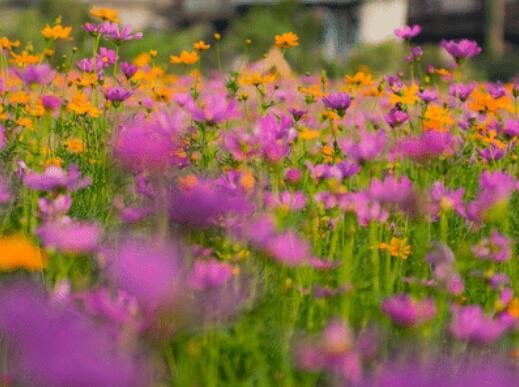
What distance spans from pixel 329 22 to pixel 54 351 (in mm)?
23726

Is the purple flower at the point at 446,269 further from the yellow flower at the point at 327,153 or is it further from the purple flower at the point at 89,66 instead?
the purple flower at the point at 89,66

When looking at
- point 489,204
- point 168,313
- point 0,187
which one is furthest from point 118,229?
point 168,313

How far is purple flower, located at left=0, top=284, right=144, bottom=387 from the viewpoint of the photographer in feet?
1.39

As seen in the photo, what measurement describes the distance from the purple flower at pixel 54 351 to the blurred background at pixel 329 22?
13406 mm

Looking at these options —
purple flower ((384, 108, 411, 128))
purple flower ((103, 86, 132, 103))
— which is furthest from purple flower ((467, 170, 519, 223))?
purple flower ((103, 86, 132, 103))

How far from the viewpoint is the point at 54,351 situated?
0.42 m

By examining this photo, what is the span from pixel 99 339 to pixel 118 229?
3.75 ft

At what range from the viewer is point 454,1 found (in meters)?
22.3

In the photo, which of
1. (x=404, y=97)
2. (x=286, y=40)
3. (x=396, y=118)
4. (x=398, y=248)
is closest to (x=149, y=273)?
(x=398, y=248)

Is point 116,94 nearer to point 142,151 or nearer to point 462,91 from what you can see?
point 462,91

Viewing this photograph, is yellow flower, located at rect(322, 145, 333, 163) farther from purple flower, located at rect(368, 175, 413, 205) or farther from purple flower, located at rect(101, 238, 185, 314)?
purple flower, located at rect(101, 238, 185, 314)

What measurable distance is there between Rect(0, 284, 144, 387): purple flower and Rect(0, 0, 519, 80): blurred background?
13406 mm

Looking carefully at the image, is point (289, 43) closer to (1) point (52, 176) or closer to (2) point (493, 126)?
(2) point (493, 126)

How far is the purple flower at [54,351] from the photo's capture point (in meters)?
0.42
